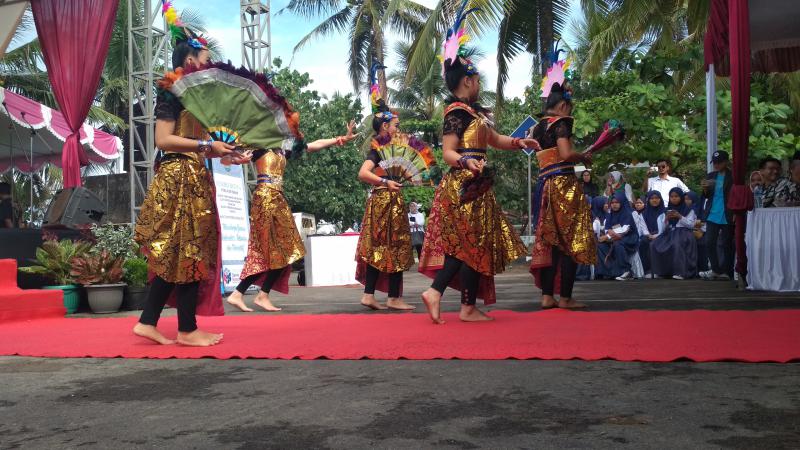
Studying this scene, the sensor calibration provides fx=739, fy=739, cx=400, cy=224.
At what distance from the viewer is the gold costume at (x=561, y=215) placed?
5.60 meters

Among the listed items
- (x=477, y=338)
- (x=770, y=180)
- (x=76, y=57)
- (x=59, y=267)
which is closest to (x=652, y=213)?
(x=770, y=180)

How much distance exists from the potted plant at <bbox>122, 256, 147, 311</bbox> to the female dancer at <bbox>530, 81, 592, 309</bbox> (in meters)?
4.01

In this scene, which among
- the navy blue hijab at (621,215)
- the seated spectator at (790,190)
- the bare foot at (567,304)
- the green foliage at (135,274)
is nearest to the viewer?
the bare foot at (567,304)

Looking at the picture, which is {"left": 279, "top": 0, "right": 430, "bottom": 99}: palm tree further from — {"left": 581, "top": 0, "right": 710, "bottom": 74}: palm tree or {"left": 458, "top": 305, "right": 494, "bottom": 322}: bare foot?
{"left": 458, "top": 305, "right": 494, "bottom": 322}: bare foot

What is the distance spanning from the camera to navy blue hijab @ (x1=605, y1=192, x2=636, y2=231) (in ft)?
35.1

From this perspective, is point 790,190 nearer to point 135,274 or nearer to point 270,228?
point 270,228

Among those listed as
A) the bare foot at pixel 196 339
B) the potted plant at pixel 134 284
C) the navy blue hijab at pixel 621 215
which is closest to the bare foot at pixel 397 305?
the bare foot at pixel 196 339

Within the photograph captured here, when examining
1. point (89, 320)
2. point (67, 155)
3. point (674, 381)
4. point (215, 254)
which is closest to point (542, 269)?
point (215, 254)

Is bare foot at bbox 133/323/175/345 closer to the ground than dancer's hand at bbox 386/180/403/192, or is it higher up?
closer to the ground

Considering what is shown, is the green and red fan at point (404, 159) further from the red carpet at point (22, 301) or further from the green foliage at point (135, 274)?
the red carpet at point (22, 301)

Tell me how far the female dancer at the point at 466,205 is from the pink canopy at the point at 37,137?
355 inches

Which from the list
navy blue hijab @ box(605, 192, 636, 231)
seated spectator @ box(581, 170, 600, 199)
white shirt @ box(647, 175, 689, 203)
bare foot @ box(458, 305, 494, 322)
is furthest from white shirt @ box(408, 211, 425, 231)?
bare foot @ box(458, 305, 494, 322)

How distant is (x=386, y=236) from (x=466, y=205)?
1.71m

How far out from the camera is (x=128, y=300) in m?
7.39
